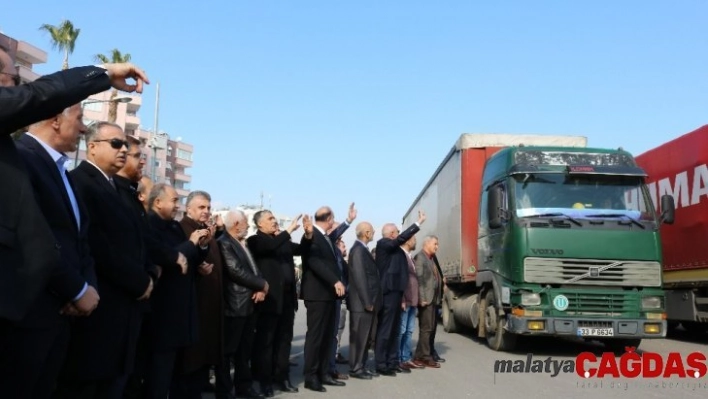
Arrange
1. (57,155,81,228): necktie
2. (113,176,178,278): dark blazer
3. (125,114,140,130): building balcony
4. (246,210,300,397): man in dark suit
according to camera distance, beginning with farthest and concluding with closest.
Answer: (125,114,140,130): building balcony, (246,210,300,397): man in dark suit, (113,176,178,278): dark blazer, (57,155,81,228): necktie

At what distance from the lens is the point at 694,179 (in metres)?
13.7

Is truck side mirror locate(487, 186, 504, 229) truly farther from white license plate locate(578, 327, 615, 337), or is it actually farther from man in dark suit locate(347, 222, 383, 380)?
man in dark suit locate(347, 222, 383, 380)

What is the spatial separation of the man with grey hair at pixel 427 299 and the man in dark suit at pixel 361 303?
5.03 feet

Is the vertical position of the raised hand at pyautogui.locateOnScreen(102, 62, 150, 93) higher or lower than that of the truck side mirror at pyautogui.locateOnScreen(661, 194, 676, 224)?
lower

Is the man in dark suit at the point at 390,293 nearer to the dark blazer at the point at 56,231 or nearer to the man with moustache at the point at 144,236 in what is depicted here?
the man with moustache at the point at 144,236

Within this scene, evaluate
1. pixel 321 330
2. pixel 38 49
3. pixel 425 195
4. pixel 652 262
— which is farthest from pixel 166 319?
pixel 38 49

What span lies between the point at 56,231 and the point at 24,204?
517 mm

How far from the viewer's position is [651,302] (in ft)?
35.6

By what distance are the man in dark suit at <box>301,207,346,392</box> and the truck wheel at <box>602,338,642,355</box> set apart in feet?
19.5

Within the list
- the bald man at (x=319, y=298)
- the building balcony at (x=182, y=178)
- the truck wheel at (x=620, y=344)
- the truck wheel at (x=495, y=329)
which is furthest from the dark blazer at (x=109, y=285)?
the building balcony at (x=182, y=178)

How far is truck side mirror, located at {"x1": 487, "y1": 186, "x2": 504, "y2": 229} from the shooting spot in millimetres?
11398

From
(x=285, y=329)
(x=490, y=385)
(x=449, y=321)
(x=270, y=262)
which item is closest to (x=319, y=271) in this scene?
(x=270, y=262)

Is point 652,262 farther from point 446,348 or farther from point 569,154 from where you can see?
point 446,348

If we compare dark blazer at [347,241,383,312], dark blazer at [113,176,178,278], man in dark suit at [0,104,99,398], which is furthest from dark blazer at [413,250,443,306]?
man in dark suit at [0,104,99,398]
